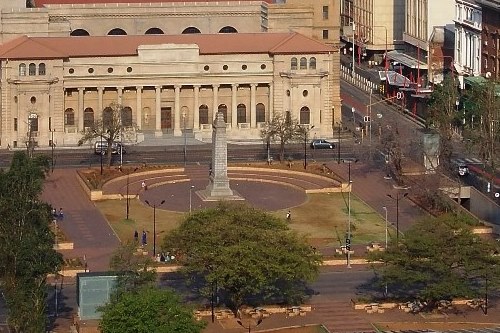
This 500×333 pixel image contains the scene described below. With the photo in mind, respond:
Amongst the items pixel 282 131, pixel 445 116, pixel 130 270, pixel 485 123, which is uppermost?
pixel 445 116

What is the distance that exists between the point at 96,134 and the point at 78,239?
3180 centimetres

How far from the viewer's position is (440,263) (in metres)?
136

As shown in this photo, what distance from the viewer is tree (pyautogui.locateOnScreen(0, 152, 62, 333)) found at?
397ft

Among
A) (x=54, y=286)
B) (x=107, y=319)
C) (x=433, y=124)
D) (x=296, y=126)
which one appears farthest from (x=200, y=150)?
(x=107, y=319)

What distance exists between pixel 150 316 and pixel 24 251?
31.4 feet

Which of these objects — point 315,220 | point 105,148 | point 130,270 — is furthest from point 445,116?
point 130,270

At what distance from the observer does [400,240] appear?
14125 centimetres

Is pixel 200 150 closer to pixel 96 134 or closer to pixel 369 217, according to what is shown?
pixel 96 134

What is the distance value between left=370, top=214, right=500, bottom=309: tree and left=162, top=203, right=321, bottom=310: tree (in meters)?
5.58

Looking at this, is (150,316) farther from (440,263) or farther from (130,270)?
(440,263)

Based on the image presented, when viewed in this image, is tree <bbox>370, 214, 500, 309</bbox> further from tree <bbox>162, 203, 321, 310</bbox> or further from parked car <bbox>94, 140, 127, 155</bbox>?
parked car <bbox>94, 140, 127, 155</bbox>

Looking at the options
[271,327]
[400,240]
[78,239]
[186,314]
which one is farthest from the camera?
[78,239]

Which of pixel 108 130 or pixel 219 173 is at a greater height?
pixel 108 130

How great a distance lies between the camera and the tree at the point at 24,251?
12094 centimetres
